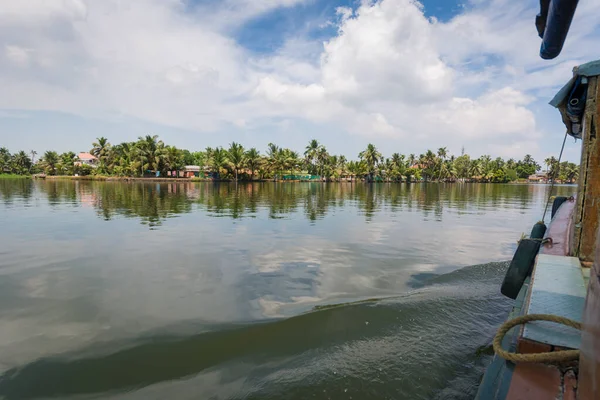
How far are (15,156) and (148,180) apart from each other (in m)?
62.2

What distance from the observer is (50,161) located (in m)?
91.3

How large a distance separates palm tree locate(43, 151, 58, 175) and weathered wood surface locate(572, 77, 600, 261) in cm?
11389

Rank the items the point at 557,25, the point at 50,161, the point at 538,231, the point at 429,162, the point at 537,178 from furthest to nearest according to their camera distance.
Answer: the point at 537,178, the point at 429,162, the point at 50,161, the point at 538,231, the point at 557,25

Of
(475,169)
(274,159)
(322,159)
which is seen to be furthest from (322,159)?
(475,169)

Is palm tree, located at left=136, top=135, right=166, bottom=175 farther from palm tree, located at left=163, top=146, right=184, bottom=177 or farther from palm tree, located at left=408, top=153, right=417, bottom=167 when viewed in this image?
palm tree, located at left=408, top=153, right=417, bottom=167

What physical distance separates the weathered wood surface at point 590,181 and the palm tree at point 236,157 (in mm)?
73353

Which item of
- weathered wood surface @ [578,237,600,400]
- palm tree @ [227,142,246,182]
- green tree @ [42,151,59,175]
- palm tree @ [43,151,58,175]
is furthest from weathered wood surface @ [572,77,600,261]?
palm tree @ [43,151,58,175]

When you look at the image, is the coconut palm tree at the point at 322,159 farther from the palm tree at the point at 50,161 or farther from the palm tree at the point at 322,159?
the palm tree at the point at 50,161

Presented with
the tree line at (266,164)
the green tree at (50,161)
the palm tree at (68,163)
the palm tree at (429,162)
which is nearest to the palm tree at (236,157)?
the tree line at (266,164)

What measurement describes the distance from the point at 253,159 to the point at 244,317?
2900 inches

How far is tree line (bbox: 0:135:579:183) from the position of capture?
75188 mm

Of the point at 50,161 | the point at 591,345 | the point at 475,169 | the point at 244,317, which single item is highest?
the point at 475,169

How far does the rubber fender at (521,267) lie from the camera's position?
15.5ft

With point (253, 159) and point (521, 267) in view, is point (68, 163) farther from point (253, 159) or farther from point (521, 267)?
point (521, 267)
